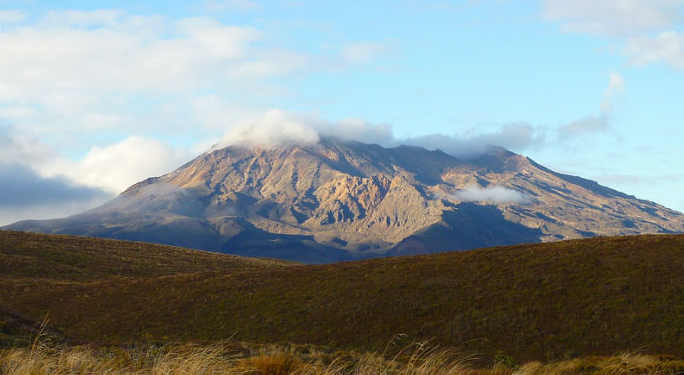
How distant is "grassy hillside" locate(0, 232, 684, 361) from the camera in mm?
37469

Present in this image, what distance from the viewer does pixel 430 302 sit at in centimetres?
4584

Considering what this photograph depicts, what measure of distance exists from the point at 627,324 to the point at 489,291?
36.1 ft

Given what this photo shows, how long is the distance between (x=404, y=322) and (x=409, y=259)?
2026cm

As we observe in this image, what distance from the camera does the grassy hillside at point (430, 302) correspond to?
3747 centimetres

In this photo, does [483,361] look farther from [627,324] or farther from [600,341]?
[627,324]

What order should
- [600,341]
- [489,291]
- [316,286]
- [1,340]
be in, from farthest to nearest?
[316,286], [489,291], [600,341], [1,340]

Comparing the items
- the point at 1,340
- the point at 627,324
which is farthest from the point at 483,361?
the point at 1,340

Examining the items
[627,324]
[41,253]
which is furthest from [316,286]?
[41,253]

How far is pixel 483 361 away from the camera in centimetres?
3288

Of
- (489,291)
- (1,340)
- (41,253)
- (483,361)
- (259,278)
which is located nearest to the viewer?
(1,340)

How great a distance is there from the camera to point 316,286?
54.8 meters

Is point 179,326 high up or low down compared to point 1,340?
down

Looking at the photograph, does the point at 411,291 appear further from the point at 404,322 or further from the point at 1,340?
the point at 1,340

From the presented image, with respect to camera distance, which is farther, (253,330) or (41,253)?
(41,253)
